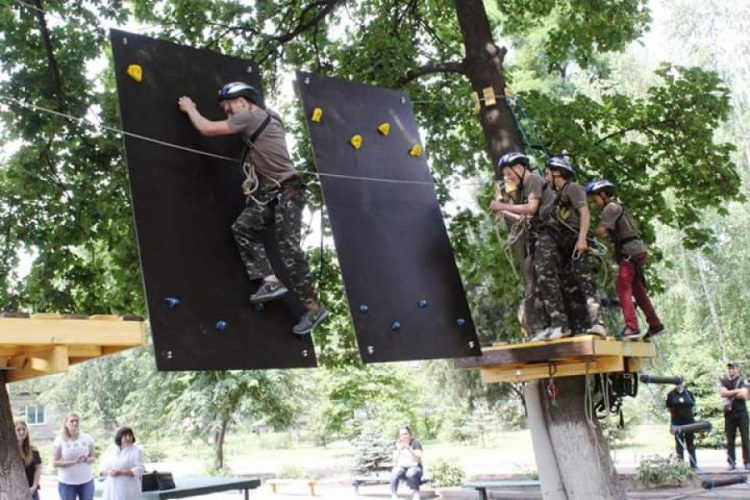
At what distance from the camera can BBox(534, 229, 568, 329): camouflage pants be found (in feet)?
21.6

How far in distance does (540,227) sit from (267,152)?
2.52 m

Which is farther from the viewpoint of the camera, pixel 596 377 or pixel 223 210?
pixel 596 377

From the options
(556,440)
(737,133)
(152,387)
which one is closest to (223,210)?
(556,440)

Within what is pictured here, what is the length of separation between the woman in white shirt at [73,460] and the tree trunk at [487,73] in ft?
17.5

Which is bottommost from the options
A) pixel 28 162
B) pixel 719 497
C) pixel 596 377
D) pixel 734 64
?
pixel 719 497

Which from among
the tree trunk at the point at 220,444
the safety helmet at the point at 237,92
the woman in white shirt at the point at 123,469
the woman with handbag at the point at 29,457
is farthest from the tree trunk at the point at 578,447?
the tree trunk at the point at 220,444

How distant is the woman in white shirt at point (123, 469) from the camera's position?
8.82 metres

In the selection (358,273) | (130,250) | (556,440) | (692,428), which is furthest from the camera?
(130,250)

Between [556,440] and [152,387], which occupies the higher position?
[152,387]

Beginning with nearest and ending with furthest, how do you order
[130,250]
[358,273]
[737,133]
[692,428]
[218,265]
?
[218,265]
[358,273]
[692,428]
[130,250]
[737,133]

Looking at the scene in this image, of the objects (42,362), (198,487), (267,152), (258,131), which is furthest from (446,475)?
(42,362)

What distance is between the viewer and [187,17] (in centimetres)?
1009

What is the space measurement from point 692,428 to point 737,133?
604 inches

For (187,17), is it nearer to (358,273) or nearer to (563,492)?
(358,273)
